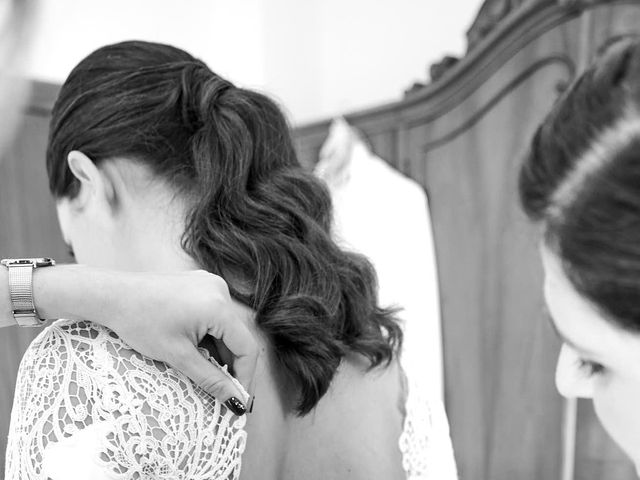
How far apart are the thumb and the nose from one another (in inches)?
13.4

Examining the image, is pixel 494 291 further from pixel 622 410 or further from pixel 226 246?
pixel 622 410

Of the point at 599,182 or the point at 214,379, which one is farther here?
the point at 214,379

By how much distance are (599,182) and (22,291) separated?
22.8 inches

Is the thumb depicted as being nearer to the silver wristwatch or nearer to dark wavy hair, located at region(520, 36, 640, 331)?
the silver wristwatch

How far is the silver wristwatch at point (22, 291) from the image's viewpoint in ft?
2.21

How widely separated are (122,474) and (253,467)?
0.16m

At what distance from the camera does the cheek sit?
0.41m

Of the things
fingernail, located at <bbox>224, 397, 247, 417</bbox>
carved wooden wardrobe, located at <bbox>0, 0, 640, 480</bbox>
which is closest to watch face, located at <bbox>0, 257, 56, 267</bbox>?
fingernail, located at <bbox>224, 397, 247, 417</bbox>

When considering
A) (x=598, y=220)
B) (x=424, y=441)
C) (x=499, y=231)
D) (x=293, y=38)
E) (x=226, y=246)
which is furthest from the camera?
(x=293, y=38)

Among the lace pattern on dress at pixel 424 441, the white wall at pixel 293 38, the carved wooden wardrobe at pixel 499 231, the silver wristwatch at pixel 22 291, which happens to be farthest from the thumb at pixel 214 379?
the white wall at pixel 293 38

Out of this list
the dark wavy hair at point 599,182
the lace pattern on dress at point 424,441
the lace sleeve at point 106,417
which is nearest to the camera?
the dark wavy hair at point 599,182

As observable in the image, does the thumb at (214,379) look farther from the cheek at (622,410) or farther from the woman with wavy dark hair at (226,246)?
the cheek at (622,410)

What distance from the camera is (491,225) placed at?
57.3 inches

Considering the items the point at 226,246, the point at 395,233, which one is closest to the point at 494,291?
the point at 395,233
